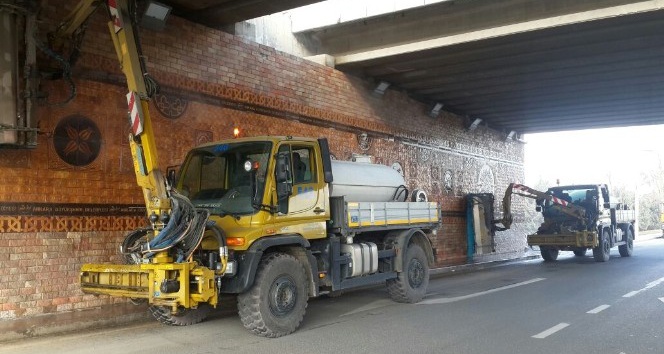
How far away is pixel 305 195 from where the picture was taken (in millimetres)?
8141

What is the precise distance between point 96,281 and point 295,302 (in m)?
2.58

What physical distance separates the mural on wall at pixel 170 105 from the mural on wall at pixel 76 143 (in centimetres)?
125

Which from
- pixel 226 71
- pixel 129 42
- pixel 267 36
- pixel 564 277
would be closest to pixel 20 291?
pixel 129 42

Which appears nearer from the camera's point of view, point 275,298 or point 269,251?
point 275,298

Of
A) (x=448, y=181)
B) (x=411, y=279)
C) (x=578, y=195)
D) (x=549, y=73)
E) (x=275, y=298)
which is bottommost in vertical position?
(x=411, y=279)

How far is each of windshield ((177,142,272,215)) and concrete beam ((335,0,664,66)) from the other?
18.8ft

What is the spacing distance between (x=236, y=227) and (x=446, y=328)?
10.6ft

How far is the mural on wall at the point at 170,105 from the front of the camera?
9656mm

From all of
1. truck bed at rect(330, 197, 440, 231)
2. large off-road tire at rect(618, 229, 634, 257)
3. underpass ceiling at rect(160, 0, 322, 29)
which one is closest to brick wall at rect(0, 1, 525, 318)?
underpass ceiling at rect(160, 0, 322, 29)

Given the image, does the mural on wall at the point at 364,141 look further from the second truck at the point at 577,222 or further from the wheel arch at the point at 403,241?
the second truck at the point at 577,222

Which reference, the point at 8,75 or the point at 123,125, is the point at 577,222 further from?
the point at 8,75

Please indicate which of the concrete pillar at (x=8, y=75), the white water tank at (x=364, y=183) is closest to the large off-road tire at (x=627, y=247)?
the white water tank at (x=364, y=183)

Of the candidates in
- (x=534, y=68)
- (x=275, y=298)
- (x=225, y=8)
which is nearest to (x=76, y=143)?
(x=225, y=8)

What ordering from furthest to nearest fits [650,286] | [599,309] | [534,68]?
1. [534,68]
2. [650,286]
3. [599,309]
